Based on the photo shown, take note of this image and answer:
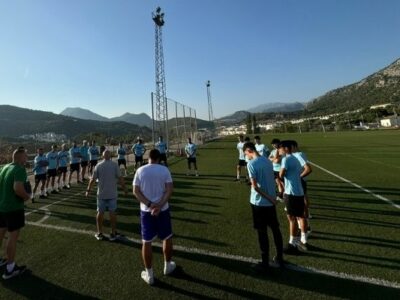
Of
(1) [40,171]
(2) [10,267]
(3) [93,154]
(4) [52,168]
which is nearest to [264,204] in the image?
(2) [10,267]

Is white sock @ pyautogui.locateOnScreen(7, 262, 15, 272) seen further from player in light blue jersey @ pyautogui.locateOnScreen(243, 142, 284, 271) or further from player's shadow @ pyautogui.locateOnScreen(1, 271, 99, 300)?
player in light blue jersey @ pyautogui.locateOnScreen(243, 142, 284, 271)

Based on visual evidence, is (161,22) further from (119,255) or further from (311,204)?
(119,255)

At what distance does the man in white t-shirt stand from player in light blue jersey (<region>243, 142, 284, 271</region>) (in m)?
1.34

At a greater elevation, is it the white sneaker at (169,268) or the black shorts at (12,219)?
the black shorts at (12,219)

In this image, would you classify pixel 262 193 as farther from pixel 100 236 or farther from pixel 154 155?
pixel 100 236

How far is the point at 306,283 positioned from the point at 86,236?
4.77 metres

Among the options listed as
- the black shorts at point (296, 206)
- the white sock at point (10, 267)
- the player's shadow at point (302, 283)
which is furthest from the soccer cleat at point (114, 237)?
the black shorts at point (296, 206)

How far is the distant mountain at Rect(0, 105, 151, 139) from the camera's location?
2569 inches

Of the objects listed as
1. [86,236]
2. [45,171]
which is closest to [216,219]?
[86,236]

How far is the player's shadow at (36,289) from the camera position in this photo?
4.68 m

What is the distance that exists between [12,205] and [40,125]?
7146 cm

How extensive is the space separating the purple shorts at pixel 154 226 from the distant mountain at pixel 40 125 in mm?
54188

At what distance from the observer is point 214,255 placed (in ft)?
19.2

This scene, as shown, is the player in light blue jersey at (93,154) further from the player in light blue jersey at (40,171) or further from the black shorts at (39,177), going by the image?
the black shorts at (39,177)
